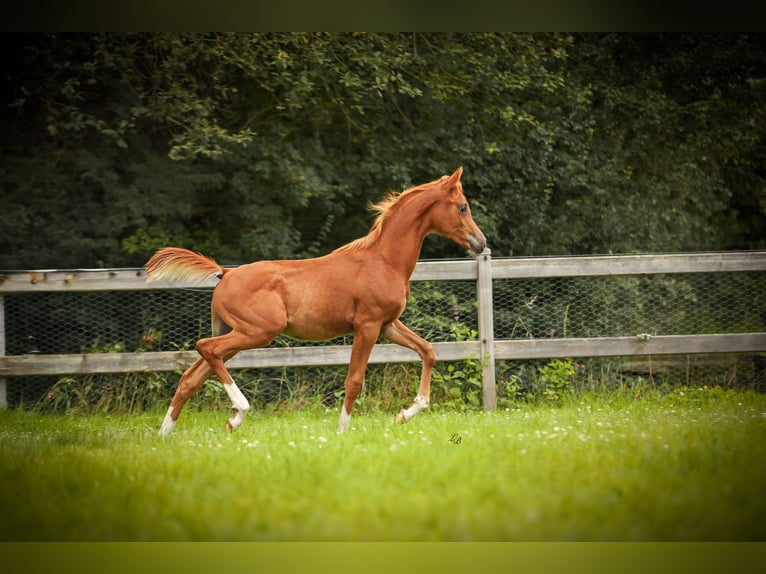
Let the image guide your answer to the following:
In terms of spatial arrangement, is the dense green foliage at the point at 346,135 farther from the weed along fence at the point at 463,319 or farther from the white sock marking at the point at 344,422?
the white sock marking at the point at 344,422

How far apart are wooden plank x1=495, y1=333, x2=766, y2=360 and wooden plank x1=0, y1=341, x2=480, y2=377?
1.30ft

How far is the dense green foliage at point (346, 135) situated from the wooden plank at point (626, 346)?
8.20ft

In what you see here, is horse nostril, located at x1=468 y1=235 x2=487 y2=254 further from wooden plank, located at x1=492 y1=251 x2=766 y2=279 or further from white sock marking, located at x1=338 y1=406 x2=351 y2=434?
white sock marking, located at x1=338 y1=406 x2=351 y2=434

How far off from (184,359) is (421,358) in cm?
218

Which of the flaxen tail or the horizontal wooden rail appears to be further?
the horizontal wooden rail

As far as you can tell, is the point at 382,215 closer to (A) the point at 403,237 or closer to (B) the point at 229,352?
(A) the point at 403,237

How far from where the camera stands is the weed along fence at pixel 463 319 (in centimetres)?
666

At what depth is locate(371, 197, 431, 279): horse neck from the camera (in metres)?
5.74

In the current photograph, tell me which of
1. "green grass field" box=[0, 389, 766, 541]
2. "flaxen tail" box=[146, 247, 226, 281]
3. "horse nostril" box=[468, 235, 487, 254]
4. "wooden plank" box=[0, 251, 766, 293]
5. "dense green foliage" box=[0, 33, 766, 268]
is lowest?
"green grass field" box=[0, 389, 766, 541]

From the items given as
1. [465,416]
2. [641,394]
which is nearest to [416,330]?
[465,416]

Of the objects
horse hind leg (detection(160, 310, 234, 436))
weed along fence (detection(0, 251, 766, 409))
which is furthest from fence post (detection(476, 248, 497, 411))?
horse hind leg (detection(160, 310, 234, 436))

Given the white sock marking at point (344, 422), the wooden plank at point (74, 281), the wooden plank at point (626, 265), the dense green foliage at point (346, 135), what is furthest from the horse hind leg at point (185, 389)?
the dense green foliage at point (346, 135)

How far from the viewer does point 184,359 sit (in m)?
6.71
